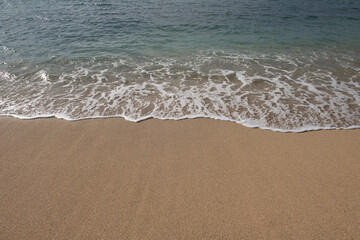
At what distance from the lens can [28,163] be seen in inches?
127

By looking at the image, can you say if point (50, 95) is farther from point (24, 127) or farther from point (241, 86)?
point (241, 86)

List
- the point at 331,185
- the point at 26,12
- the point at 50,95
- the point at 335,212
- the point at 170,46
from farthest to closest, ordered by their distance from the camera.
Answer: the point at 26,12 < the point at 170,46 < the point at 50,95 < the point at 331,185 < the point at 335,212

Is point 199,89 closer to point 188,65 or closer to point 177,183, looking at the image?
point 188,65

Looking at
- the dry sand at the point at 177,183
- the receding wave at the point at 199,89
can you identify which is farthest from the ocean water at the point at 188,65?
the dry sand at the point at 177,183

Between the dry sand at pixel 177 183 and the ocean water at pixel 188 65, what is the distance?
23.1 inches

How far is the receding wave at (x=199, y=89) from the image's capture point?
435 cm

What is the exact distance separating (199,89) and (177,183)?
3.08 m

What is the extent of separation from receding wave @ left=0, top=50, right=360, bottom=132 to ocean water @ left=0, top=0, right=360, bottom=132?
26mm

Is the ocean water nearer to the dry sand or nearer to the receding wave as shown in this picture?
the receding wave

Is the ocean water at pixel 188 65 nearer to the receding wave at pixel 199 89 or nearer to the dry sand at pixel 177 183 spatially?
the receding wave at pixel 199 89

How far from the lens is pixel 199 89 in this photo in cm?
541

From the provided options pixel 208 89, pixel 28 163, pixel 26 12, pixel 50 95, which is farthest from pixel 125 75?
pixel 26 12

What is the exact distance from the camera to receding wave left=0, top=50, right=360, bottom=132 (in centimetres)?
435

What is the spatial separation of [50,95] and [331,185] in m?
5.79
